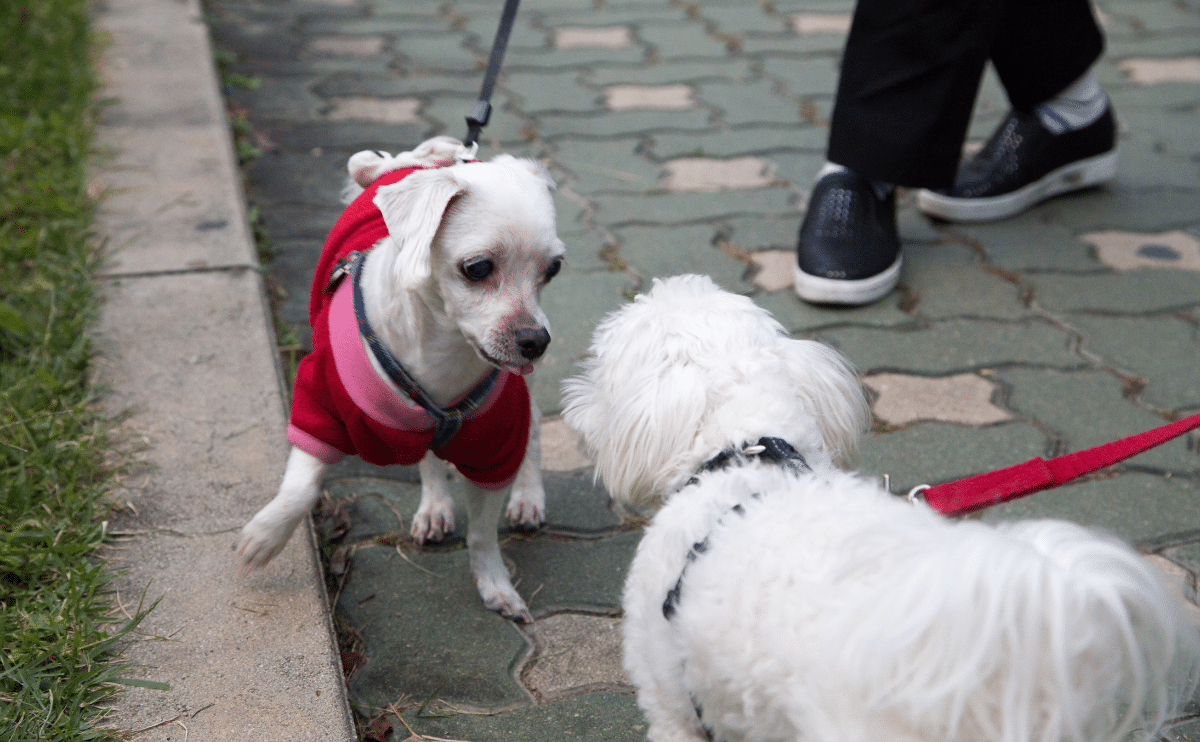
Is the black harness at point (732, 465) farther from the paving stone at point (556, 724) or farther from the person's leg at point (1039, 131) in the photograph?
the person's leg at point (1039, 131)

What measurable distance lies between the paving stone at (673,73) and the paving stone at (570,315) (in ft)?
6.08

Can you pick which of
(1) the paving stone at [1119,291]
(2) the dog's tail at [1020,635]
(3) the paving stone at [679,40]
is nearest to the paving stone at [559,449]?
(2) the dog's tail at [1020,635]

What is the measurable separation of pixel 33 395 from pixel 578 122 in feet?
8.67

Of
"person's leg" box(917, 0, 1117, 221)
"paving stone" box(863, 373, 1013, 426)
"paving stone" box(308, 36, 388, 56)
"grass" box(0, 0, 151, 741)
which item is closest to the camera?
"grass" box(0, 0, 151, 741)

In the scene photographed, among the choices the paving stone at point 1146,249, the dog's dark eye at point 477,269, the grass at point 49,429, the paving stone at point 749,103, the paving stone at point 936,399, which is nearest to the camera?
the grass at point 49,429

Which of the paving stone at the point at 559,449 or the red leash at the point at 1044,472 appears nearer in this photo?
the red leash at the point at 1044,472

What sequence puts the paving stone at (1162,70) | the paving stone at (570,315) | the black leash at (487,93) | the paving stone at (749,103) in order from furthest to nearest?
the paving stone at (1162,70) → the paving stone at (749,103) → the paving stone at (570,315) → the black leash at (487,93)

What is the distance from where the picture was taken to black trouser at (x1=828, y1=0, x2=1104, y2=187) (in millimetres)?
3053

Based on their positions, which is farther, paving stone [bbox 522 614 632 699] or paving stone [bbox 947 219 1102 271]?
paving stone [bbox 947 219 1102 271]

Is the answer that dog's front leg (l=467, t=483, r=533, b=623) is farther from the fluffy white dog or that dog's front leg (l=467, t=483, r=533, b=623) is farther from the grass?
the grass

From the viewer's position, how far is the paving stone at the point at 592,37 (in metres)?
5.20

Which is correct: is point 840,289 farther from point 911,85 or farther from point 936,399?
point 911,85

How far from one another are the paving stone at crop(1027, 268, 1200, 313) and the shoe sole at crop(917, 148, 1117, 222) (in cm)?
45

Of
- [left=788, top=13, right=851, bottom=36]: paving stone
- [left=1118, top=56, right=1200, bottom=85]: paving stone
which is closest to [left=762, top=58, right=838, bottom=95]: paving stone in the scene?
[left=788, top=13, right=851, bottom=36]: paving stone
